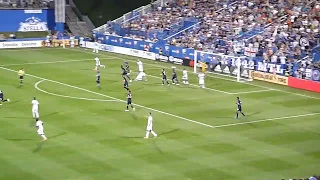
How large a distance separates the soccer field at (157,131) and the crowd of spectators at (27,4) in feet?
108

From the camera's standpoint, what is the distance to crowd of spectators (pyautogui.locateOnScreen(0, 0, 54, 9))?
3654 inches

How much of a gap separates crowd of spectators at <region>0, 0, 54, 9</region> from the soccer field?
32960mm

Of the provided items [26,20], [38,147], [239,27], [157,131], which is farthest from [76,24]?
[38,147]

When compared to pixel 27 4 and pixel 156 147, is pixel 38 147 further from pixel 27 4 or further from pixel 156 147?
pixel 27 4

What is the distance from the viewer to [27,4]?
94250 mm

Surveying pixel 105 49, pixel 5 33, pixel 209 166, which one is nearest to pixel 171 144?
pixel 209 166

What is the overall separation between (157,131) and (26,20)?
188 feet

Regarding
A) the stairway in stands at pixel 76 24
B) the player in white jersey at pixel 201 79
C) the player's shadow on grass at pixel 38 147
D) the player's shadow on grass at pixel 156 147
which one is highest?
the stairway in stands at pixel 76 24

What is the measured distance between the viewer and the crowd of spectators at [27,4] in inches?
3654

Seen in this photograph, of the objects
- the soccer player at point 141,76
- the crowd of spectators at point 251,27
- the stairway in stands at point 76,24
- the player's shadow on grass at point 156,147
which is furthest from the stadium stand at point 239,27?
the player's shadow on grass at point 156,147

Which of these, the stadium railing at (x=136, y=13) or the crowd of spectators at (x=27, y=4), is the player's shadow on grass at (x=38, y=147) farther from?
the crowd of spectators at (x=27, y=4)

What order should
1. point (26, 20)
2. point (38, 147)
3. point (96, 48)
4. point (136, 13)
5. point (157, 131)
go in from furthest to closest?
point (26, 20) < point (136, 13) < point (96, 48) < point (157, 131) < point (38, 147)

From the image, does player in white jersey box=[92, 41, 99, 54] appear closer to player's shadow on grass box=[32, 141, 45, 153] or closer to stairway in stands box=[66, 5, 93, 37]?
stairway in stands box=[66, 5, 93, 37]

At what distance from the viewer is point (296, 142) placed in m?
37.6
